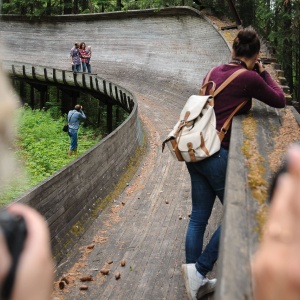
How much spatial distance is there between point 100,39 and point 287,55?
1325cm

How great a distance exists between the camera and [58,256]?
5.42 metres

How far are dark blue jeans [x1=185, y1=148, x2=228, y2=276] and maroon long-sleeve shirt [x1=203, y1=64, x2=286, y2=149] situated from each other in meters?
0.18

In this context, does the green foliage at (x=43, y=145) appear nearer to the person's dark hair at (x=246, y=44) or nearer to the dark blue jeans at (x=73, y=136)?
the dark blue jeans at (x=73, y=136)

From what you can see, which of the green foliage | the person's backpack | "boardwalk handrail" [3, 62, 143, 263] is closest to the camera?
"boardwalk handrail" [3, 62, 143, 263]

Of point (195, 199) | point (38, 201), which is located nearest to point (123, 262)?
point (38, 201)

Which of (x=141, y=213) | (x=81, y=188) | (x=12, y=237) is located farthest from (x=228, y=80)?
(x=141, y=213)

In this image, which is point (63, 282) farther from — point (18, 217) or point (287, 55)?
point (287, 55)

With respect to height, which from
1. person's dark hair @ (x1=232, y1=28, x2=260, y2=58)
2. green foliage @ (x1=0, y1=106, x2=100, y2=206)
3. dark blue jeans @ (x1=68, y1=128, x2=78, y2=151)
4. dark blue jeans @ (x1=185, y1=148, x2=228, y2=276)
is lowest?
green foliage @ (x1=0, y1=106, x2=100, y2=206)

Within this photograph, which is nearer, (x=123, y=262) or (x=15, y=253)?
(x=15, y=253)

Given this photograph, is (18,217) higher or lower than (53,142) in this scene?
higher

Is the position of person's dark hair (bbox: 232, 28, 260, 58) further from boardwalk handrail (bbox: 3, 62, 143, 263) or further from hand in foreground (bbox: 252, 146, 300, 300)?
hand in foreground (bbox: 252, 146, 300, 300)

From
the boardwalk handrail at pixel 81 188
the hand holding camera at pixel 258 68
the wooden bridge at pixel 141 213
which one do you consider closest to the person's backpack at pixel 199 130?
the wooden bridge at pixel 141 213

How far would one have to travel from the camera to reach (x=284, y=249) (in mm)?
902

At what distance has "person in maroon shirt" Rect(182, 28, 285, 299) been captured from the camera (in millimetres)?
3252
